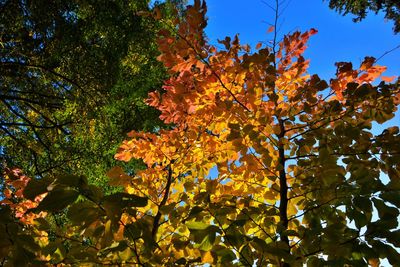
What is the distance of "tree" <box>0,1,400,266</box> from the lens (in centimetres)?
127

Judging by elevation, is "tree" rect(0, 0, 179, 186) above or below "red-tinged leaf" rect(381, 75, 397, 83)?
above

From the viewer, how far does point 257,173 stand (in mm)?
2006

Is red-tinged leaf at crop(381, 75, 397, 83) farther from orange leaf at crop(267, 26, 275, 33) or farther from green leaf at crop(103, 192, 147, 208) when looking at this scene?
green leaf at crop(103, 192, 147, 208)

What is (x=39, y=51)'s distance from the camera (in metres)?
6.79

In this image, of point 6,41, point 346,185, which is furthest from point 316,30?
point 6,41

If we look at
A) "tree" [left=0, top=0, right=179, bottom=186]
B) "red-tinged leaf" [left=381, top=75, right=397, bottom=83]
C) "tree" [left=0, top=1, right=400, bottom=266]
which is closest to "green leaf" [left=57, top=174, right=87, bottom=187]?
"tree" [left=0, top=1, right=400, bottom=266]

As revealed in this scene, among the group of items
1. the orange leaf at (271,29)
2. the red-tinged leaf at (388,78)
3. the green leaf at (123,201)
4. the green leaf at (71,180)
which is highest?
the orange leaf at (271,29)

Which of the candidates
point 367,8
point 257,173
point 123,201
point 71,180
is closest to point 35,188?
point 71,180

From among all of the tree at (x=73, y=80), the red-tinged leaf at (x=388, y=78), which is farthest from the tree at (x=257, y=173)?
the tree at (x=73, y=80)

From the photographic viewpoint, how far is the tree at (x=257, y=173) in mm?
1272

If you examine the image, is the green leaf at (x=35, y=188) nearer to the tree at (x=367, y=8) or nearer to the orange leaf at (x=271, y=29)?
the orange leaf at (x=271, y=29)

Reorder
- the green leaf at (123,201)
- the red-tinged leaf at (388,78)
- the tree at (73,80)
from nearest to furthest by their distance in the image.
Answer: the green leaf at (123,201), the red-tinged leaf at (388,78), the tree at (73,80)

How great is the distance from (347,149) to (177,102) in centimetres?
105

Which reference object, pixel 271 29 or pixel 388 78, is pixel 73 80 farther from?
pixel 388 78
